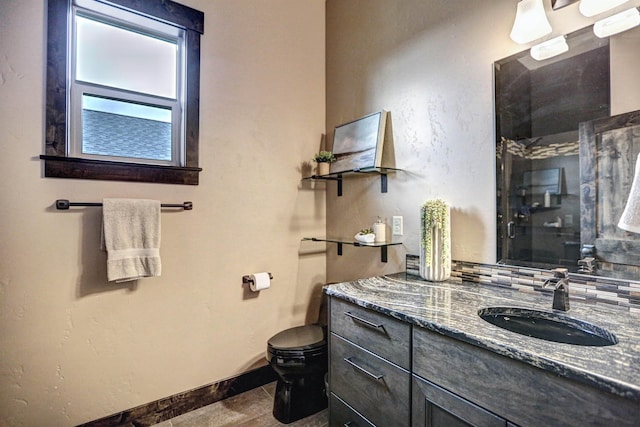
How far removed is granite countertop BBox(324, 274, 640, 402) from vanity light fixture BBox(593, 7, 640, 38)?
1026 mm

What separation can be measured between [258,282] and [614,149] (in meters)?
1.90

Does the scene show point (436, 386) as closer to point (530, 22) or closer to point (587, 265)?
point (587, 265)

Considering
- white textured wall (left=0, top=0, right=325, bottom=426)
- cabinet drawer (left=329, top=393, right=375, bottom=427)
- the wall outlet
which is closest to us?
cabinet drawer (left=329, top=393, right=375, bottom=427)

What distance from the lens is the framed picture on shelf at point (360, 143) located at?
6.47ft

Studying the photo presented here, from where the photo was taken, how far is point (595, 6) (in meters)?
1.20

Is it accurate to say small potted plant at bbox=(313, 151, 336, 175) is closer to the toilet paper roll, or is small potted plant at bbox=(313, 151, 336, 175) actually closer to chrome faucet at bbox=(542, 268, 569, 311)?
the toilet paper roll

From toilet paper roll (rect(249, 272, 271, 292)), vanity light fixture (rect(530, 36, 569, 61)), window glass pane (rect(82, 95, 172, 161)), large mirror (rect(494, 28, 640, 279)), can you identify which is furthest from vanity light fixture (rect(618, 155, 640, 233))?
window glass pane (rect(82, 95, 172, 161))

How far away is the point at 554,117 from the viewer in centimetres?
134

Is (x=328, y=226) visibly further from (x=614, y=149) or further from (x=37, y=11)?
(x=37, y=11)

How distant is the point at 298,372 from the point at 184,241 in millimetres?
1007

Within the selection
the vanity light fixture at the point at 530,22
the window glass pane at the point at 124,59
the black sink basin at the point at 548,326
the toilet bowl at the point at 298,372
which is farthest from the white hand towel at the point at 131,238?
the vanity light fixture at the point at 530,22

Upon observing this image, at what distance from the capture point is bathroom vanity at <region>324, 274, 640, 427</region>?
0.73 m

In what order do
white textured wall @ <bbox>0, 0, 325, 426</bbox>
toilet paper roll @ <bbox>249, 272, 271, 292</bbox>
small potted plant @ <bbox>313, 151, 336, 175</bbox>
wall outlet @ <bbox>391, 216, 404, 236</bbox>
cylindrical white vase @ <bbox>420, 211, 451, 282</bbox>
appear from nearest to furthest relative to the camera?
white textured wall @ <bbox>0, 0, 325, 426</bbox> → cylindrical white vase @ <bbox>420, 211, 451, 282</bbox> → wall outlet @ <bbox>391, 216, 404, 236</bbox> → toilet paper roll @ <bbox>249, 272, 271, 292</bbox> → small potted plant @ <bbox>313, 151, 336, 175</bbox>

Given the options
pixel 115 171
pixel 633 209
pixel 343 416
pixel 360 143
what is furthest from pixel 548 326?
pixel 115 171
